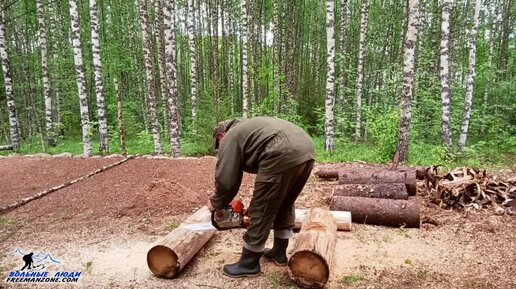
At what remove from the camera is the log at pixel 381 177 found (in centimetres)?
641

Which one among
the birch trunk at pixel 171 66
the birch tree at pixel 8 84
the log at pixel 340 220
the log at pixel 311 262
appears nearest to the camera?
the log at pixel 311 262

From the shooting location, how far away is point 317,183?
778 cm

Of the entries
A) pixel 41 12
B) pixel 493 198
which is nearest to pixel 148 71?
pixel 41 12

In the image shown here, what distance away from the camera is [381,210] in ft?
17.4

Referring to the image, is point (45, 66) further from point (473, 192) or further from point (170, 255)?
point (473, 192)

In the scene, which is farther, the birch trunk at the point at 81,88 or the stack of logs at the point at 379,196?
the birch trunk at the point at 81,88

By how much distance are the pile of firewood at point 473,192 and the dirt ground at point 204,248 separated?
0.21 meters

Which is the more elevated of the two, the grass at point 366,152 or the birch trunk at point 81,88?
the birch trunk at point 81,88

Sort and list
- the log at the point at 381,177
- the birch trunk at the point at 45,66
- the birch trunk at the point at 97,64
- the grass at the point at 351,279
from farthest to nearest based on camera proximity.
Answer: the birch trunk at the point at 45,66
the birch trunk at the point at 97,64
the log at the point at 381,177
the grass at the point at 351,279

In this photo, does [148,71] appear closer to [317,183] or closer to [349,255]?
[317,183]

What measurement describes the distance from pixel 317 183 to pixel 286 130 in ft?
14.8

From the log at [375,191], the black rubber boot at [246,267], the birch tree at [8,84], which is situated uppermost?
the birch tree at [8,84]

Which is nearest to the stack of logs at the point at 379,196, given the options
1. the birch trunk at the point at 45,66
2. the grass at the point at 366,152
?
the grass at the point at 366,152

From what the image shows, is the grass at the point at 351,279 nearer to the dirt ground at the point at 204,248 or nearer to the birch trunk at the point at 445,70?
Result: the dirt ground at the point at 204,248
